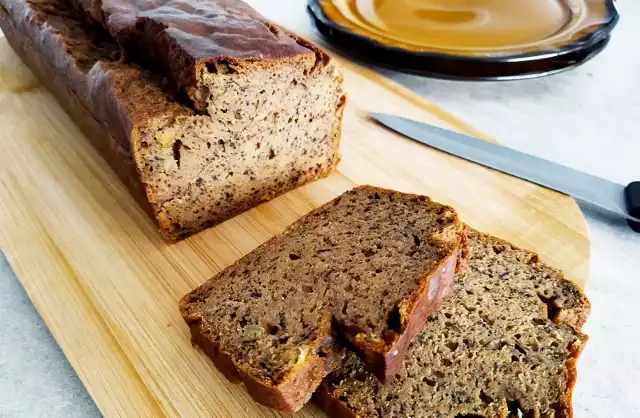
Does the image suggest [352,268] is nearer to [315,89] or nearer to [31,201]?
[315,89]

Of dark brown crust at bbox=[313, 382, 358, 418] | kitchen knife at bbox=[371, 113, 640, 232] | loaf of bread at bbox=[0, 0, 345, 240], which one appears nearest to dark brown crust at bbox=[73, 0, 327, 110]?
loaf of bread at bbox=[0, 0, 345, 240]

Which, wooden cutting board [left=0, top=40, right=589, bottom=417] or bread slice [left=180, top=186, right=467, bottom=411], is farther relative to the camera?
wooden cutting board [left=0, top=40, right=589, bottom=417]

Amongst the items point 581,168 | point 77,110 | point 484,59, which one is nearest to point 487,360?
point 581,168

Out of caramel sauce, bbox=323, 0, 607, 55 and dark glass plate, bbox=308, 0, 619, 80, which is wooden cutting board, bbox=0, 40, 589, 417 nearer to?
dark glass plate, bbox=308, 0, 619, 80

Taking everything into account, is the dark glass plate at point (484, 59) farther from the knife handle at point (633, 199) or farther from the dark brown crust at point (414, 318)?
the dark brown crust at point (414, 318)

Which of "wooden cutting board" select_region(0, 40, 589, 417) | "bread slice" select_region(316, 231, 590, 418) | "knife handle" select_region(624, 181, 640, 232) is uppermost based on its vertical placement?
"knife handle" select_region(624, 181, 640, 232)

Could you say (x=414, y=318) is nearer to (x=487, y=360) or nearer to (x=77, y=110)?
(x=487, y=360)

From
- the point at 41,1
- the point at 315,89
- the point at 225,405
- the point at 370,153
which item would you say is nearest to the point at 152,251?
the point at 225,405
